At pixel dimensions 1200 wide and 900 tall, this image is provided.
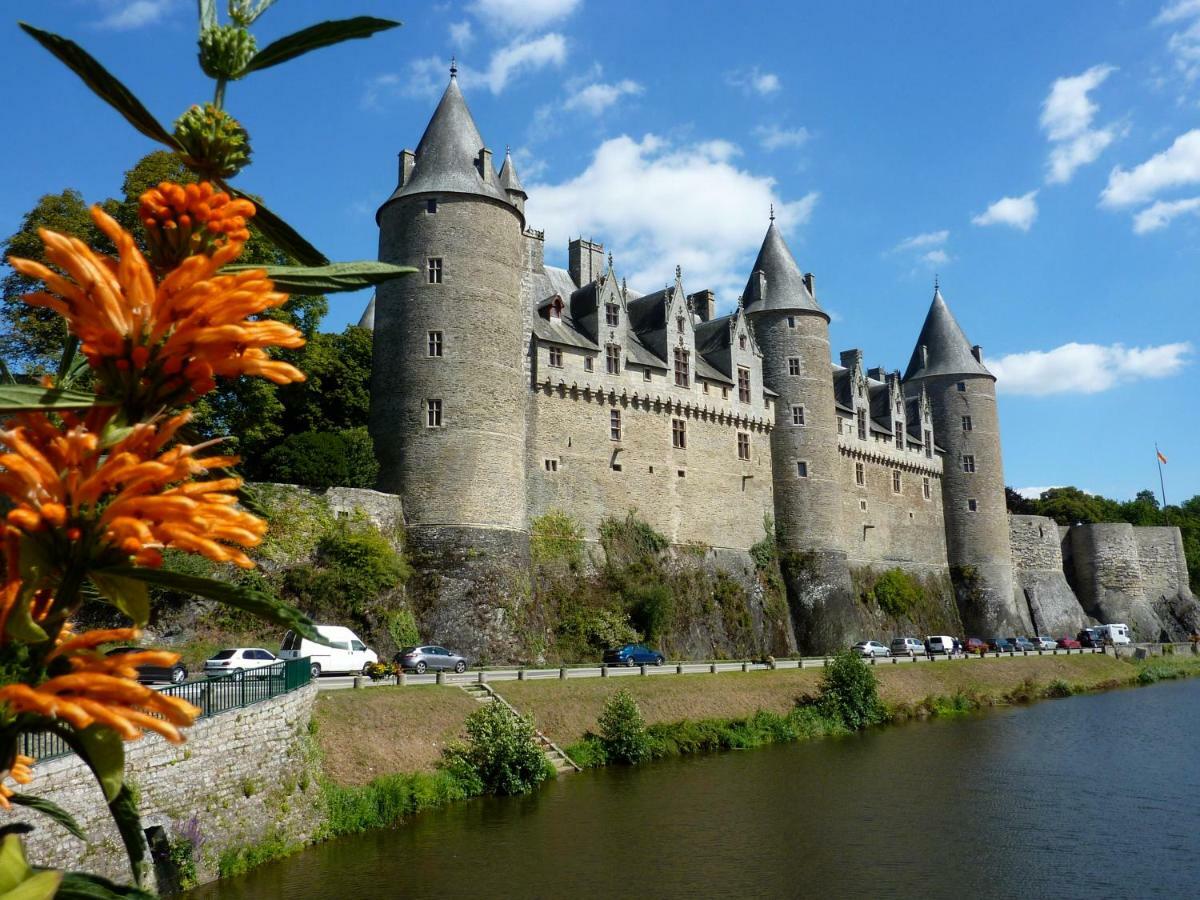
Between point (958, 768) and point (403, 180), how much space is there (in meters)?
29.0

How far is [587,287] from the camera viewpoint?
46.3 metres

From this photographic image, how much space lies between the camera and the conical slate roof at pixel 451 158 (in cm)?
3878

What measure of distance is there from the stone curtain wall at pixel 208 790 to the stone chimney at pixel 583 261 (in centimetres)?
3130

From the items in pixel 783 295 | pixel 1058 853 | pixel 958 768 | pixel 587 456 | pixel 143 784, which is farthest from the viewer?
pixel 783 295

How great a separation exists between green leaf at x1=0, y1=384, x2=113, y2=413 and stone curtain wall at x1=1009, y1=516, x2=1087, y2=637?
69.8 metres

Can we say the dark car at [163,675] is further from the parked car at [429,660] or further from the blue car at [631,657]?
the blue car at [631,657]

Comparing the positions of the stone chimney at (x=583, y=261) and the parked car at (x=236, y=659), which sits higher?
the stone chimney at (x=583, y=261)

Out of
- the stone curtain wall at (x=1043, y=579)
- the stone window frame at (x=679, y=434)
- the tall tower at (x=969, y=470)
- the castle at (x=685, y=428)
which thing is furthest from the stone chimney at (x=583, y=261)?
the stone curtain wall at (x=1043, y=579)

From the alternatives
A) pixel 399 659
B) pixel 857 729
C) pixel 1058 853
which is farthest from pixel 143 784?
pixel 857 729

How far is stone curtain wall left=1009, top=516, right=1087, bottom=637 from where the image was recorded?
65500mm

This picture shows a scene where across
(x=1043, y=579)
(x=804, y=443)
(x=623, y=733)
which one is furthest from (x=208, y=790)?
(x=1043, y=579)

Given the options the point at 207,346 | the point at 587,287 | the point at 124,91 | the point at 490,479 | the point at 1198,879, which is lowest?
the point at 1198,879

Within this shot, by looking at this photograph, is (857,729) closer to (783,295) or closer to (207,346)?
(783,295)

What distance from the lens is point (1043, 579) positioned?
67.1m
